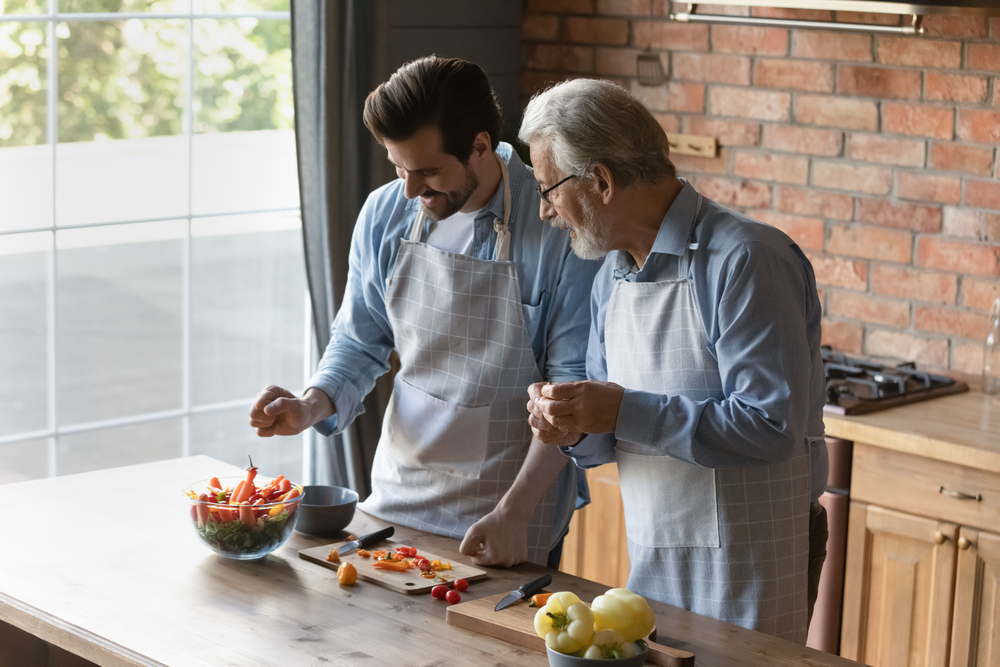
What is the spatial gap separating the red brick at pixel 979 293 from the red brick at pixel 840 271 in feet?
0.96

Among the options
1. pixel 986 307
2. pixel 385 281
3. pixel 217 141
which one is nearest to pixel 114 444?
pixel 217 141

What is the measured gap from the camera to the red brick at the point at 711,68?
11.6 feet

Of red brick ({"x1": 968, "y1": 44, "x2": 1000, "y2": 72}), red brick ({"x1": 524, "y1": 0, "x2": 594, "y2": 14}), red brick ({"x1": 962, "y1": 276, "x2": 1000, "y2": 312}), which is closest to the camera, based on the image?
red brick ({"x1": 968, "y1": 44, "x2": 1000, "y2": 72})

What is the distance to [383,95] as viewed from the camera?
2104 millimetres

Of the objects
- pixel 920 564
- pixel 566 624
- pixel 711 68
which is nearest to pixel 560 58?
pixel 711 68

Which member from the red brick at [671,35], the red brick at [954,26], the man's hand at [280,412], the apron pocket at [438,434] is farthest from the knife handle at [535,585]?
the red brick at [671,35]

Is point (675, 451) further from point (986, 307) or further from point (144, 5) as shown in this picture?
point (144, 5)

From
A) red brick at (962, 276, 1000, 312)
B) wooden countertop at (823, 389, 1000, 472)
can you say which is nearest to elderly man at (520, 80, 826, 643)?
wooden countertop at (823, 389, 1000, 472)

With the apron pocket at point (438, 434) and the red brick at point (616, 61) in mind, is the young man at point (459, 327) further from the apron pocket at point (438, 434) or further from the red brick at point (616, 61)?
the red brick at point (616, 61)

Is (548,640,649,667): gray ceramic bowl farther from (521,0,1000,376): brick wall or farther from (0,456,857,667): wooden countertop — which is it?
(521,0,1000,376): brick wall

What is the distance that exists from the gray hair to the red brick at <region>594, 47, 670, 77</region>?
77.7 inches

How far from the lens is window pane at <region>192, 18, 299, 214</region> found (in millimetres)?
3434

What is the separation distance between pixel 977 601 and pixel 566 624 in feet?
5.39

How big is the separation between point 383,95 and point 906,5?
1.54 metres
